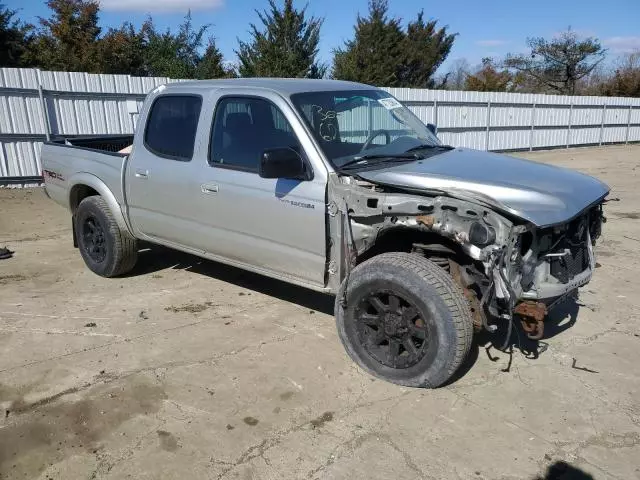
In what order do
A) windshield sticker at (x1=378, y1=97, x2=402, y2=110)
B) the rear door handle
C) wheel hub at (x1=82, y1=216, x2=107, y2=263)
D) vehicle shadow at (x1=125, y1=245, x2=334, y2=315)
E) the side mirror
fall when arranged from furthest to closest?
wheel hub at (x1=82, y1=216, x2=107, y2=263) → vehicle shadow at (x1=125, y1=245, x2=334, y2=315) → windshield sticker at (x1=378, y1=97, x2=402, y2=110) → the rear door handle → the side mirror

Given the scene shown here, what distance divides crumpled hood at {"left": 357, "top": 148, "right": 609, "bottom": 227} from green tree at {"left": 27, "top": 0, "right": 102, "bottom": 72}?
2512 cm

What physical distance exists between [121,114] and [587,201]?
437 inches

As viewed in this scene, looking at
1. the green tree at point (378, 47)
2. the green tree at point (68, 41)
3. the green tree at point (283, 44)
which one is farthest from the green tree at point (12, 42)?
the green tree at point (378, 47)

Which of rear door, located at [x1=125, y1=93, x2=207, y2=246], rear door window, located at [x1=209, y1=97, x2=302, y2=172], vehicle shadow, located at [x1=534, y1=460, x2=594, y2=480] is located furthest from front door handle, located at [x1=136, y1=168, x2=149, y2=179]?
vehicle shadow, located at [x1=534, y1=460, x2=594, y2=480]

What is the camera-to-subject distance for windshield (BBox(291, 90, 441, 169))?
386cm

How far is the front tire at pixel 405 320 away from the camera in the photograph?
3.16 m

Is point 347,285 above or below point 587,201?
below

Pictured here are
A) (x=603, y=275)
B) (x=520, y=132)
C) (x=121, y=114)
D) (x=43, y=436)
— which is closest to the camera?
(x=43, y=436)

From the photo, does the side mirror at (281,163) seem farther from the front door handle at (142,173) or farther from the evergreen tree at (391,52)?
the evergreen tree at (391,52)

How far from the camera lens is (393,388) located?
3.47 meters

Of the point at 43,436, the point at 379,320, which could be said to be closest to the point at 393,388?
the point at 379,320

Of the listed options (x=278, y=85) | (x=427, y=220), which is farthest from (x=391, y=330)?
(x=278, y=85)

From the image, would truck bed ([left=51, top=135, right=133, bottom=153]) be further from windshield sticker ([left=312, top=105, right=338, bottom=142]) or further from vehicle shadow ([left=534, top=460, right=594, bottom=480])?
vehicle shadow ([left=534, top=460, right=594, bottom=480])

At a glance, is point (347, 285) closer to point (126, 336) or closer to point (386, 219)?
point (386, 219)
